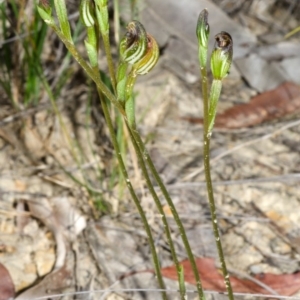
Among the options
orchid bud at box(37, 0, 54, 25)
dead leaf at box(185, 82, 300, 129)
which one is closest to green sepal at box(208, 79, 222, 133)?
orchid bud at box(37, 0, 54, 25)

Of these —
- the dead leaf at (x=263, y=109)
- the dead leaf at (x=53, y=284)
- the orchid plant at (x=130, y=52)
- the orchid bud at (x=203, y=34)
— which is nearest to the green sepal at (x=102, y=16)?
the orchid plant at (x=130, y=52)

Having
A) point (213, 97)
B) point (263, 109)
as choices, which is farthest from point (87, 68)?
point (263, 109)

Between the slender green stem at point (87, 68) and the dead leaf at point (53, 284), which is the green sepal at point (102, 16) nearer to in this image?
the slender green stem at point (87, 68)

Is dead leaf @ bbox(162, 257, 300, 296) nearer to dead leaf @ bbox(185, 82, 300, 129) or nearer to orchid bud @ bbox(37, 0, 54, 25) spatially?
dead leaf @ bbox(185, 82, 300, 129)

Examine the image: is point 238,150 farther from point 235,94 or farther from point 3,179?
point 3,179

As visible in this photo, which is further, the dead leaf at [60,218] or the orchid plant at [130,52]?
the dead leaf at [60,218]

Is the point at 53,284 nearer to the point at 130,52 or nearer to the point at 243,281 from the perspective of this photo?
the point at 243,281
